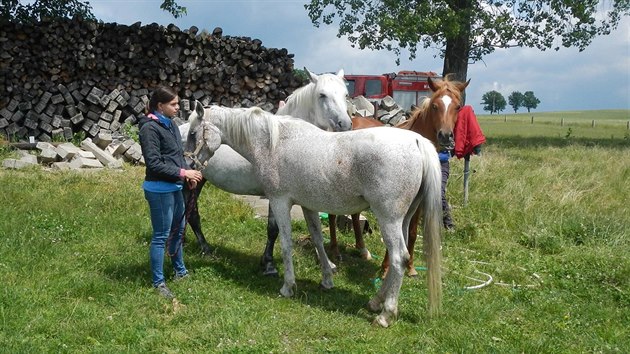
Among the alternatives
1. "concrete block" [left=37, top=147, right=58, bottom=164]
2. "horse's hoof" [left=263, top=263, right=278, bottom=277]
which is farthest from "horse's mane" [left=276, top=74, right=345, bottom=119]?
"concrete block" [left=37, top=147, right=58, bottom=164]

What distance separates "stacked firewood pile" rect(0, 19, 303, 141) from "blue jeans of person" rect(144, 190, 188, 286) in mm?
7564

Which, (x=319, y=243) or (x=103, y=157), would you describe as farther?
(x=103, y=157)

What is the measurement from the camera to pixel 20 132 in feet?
38.7

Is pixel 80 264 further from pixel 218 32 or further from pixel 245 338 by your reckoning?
pixel 218 32

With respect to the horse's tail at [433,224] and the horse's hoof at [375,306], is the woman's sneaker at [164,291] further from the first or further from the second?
the horse's tail at [433,224]

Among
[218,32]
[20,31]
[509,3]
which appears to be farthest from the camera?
[509,3]

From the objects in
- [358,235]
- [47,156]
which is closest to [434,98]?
[358,235]

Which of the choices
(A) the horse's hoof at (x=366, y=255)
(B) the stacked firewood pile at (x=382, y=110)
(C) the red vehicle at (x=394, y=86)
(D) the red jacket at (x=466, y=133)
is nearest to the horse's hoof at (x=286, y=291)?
(A) the horse's hoof at (x=366, y=255)

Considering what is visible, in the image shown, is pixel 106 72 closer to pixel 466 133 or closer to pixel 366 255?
pixel 466 133

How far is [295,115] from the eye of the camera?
607 cm

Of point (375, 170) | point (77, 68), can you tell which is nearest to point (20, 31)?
point (77, 68)

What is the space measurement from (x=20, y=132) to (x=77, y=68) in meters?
1.83

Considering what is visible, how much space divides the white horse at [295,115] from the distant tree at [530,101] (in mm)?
124039

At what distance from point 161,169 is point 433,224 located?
2.38 m
